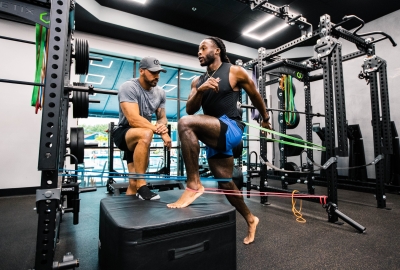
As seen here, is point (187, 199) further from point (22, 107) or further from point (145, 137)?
point (22, 107)

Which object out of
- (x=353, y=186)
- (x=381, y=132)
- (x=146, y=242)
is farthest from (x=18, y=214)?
(x=353, y=186)

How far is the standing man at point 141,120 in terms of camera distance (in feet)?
5.28

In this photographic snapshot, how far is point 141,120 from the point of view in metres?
1.65

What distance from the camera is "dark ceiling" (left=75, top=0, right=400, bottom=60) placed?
422 cm

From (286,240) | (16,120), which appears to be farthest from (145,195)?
(16,120)

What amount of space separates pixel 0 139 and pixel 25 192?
976 mm

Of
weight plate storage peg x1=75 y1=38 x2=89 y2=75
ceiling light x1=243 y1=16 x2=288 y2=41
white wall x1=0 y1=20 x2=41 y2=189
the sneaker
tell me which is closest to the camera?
the sneaker

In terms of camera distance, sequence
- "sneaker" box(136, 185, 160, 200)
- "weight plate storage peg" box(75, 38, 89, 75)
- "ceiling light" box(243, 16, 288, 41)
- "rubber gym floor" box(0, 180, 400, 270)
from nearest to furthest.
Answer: "rubber gym floor" box(0, 180, 400, 270) → "sneaker" box(136, 185, 160, 200) → "weight plate storage peg" box(75, 38, 89, 75) → "ceiling light" box(243, 16, 288, 41)

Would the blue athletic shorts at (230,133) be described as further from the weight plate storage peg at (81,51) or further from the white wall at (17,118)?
the white wall at (17,118)

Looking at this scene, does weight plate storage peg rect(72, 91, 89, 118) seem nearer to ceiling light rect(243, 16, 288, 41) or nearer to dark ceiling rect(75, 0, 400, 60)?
dark ceiling rect(75, 0, 400, 60)

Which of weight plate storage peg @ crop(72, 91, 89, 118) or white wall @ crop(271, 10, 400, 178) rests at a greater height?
white wall @ crop(271, 10, 400, 178)

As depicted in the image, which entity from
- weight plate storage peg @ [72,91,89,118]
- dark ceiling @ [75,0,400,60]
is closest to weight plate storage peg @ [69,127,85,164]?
weight plate storage peg @ [72,91,89,118]

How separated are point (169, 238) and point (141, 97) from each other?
1.24m

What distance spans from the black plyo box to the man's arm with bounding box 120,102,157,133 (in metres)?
0.62
